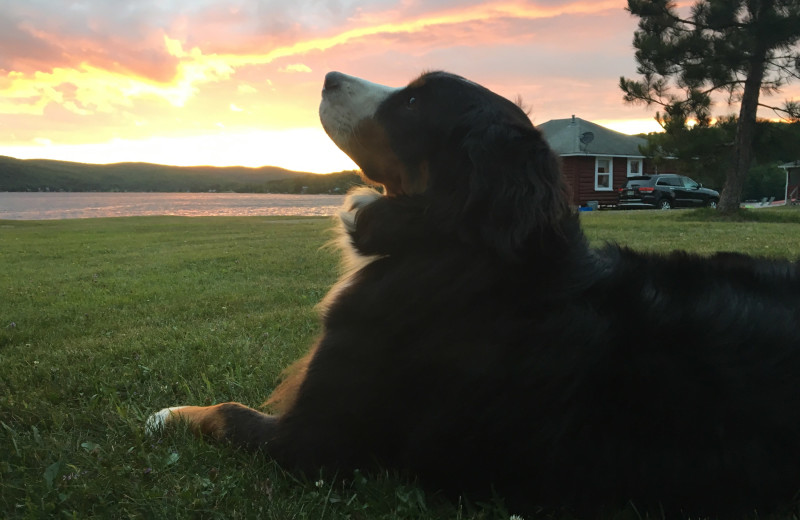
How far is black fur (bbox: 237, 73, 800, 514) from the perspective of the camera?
6.03 feet

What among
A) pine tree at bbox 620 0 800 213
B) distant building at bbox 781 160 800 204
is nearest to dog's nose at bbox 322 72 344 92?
pine tree at bbox 620 0 800 213

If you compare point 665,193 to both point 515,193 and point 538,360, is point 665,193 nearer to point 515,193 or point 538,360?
point 515,193

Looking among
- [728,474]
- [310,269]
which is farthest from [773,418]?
[310,269]

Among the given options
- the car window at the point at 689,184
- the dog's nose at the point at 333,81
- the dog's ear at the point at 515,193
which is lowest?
the dog's ear at the point at 515,193

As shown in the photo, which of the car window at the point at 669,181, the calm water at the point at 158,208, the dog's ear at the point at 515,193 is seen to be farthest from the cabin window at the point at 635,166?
the dog's ear at the point at 515,193

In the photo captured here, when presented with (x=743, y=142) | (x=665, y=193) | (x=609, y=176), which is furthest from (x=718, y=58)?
(x=609, y=176)

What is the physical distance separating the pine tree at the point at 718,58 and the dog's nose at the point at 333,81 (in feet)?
62.1

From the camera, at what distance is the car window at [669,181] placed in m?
34.1

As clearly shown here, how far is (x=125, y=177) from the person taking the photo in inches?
4882

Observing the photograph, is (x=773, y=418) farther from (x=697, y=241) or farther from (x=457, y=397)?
(x=697, y=241)

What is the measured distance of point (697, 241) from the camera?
1143 cm

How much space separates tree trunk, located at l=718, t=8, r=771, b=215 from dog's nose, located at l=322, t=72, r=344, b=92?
20255 mm

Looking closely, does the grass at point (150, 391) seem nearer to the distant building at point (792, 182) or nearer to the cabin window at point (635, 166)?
the cabin window at point (635, 166)

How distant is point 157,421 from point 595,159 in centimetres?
4014
